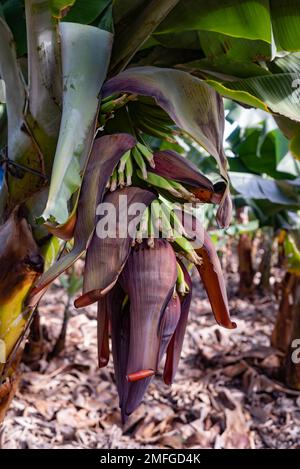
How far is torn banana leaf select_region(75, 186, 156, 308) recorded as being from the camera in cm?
30

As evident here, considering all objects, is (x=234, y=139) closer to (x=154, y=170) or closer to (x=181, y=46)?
(x=181, y=46)

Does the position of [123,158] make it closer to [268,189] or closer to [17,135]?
[17,135]

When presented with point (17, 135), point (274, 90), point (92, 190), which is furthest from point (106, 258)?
point (274, 90)

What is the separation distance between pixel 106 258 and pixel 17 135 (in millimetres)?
167

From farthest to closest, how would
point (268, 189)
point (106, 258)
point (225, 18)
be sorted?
point (268, 189), point (225, 18), point (106, 258)

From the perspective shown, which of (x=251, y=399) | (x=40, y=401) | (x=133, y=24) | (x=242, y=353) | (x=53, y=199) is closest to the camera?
(x=53, y=199)

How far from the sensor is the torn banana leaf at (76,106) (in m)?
0.30

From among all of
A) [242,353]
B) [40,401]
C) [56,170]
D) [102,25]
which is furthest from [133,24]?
[242,353]

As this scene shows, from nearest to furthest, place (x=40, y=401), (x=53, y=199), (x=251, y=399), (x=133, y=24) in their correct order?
(x=53, y=199)
(x=133, y=24)
(x=40, y=401)
(x=251, y=399)

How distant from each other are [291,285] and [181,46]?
1.63 metres

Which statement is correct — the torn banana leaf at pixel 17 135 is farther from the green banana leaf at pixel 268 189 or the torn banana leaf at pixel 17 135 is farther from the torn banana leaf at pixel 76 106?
the green banana leaf at pixel 268 189

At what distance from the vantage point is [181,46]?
478 mm

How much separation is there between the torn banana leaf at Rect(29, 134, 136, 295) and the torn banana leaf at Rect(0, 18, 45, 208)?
0.08 meters

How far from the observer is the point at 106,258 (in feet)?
1.00
